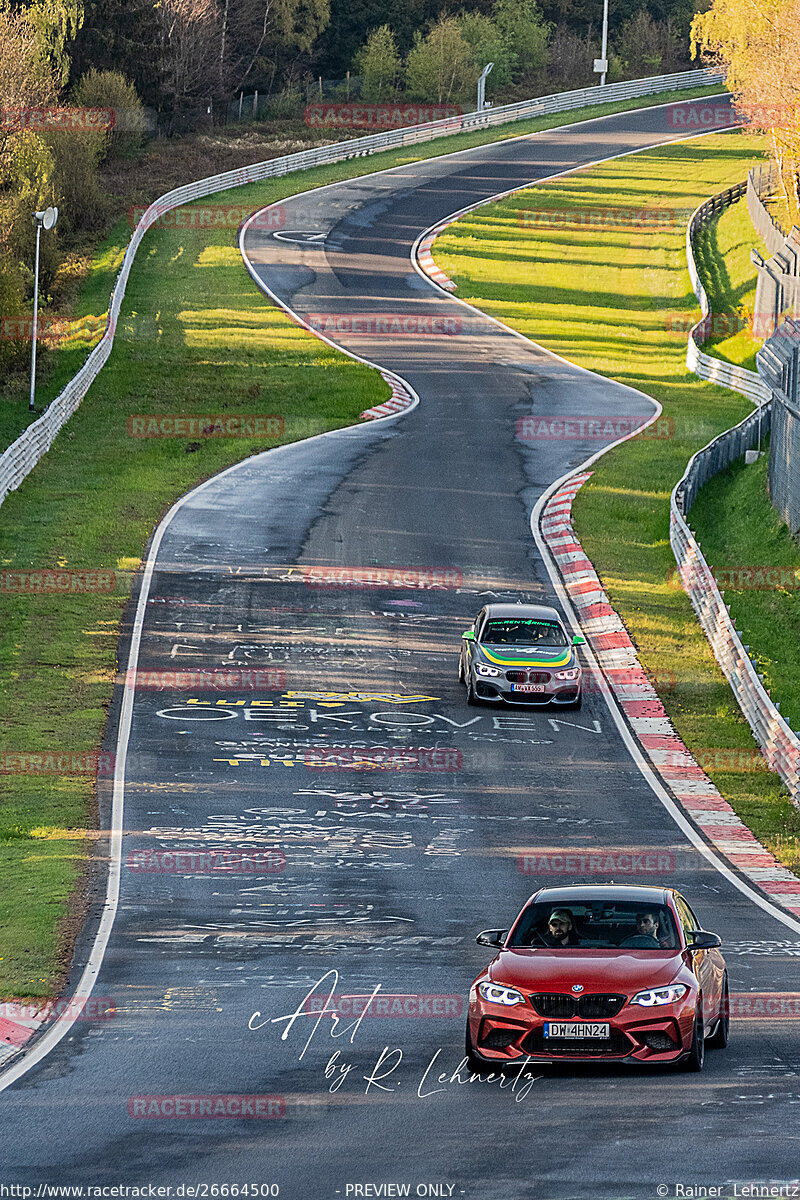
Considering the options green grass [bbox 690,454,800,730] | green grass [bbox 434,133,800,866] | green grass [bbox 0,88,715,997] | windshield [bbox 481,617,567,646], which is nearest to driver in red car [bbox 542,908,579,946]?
green grass [bbox 0,88,715,997]

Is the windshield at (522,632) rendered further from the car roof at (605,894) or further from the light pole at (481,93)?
the light pole at (481,93)

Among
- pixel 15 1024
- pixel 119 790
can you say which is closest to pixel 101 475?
pixel 119 790

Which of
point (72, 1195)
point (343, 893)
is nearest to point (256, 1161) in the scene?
point (72, 1195)

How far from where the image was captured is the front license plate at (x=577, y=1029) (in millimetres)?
11562

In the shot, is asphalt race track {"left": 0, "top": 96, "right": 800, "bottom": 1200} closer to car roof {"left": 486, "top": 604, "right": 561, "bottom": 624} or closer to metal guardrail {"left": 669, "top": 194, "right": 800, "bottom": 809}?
car roof {"left": 486, "top": 604, "right": 561, "bottom": 624}

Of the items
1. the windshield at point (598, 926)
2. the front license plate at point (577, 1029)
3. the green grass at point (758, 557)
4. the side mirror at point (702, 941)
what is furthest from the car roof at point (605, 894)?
the green grass at point (758, 557)

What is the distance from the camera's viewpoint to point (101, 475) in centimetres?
4206

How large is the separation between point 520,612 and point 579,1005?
51.6ft

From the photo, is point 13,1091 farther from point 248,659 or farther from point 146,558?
point 146,558

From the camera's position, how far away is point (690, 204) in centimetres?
7875

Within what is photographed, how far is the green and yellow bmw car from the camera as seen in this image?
84.8ft

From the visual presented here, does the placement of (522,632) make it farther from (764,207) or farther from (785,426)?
(764,207)

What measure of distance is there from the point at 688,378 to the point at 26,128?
28.1 m

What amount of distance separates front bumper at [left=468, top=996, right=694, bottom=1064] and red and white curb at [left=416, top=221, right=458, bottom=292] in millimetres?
54841
